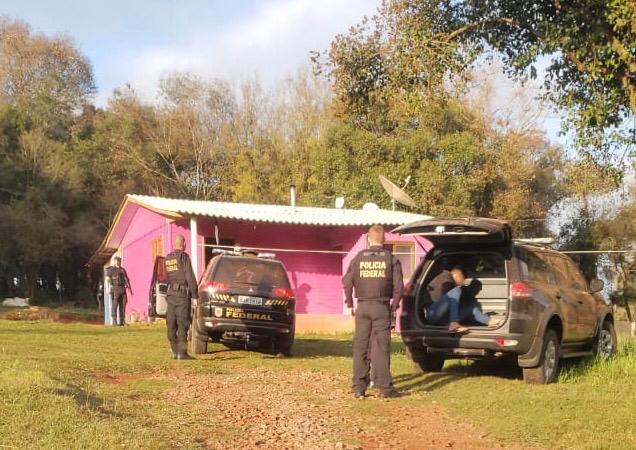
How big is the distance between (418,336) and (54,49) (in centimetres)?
4056

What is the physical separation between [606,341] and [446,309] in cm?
315

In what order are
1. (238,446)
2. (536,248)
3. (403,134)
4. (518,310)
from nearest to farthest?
1. (238,446)
2. (518,310)
3. (536,248)
4. (403,134)

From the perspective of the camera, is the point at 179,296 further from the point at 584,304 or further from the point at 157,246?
the point at 157,246

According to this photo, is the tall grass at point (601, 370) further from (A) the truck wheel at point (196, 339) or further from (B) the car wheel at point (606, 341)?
(A) the truck wheel at point (196, 339)

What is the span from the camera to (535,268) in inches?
377

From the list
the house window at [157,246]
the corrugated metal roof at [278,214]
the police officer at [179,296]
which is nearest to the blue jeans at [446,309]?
the police officer at [179,296]

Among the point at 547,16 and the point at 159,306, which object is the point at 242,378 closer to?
the point at 159,306

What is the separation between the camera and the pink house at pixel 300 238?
743 inches

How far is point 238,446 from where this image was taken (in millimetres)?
5715

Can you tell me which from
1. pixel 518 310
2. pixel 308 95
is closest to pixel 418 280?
pixel 518 310

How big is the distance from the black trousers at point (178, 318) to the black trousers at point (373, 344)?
3666 millimetres

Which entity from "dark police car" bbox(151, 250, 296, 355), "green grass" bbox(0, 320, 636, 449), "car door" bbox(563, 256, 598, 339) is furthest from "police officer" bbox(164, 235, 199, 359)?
"car door" bbox(563, 256, 598, 339)

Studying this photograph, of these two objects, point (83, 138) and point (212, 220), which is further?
point (83, 138)

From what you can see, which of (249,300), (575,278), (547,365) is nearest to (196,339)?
(249,300)
